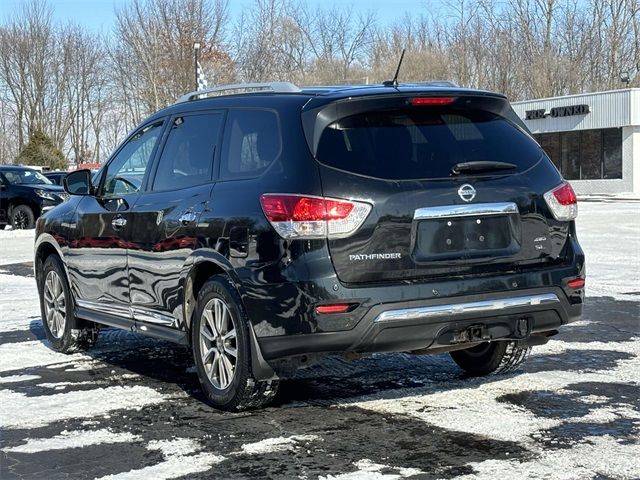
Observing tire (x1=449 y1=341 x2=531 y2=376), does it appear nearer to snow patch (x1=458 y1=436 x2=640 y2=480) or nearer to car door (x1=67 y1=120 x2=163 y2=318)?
snow patch (x1=458 y1=436 x2=640 y2=480)

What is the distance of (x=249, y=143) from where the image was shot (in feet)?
19.7

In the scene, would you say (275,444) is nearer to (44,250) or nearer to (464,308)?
(464,308)

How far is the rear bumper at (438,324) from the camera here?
530cm

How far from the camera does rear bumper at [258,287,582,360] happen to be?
5.30m

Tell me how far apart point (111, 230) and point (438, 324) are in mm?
2830

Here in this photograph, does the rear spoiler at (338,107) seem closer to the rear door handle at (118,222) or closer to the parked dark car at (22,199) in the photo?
the rear door handle at (118,222)

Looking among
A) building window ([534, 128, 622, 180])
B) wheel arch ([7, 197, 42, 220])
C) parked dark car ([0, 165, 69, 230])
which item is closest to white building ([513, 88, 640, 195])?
building window ([534, 128, 622, 180])

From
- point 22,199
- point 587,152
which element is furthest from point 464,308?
point 587,152

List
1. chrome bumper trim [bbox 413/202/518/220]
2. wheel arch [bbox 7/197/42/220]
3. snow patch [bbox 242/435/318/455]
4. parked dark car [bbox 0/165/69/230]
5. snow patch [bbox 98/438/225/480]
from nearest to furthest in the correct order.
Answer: snow patch [bbox 98/438/225/480], snow patch [bbox 242/435/318/455], chrome bumper trim [bbox 413/202/518/220], parked dark car [bbox 0/165/69/230], wheel arch [bbox 7/197/42/220]

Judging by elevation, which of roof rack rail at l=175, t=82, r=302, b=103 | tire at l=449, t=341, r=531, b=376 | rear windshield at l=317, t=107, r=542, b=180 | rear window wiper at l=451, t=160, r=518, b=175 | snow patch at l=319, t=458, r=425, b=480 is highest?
roof rack rail at l=175, t=82, r=302, b=103

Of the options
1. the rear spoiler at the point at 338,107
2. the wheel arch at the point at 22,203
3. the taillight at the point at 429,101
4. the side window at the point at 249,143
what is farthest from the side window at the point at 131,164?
the wheel arch at the point at 22,203

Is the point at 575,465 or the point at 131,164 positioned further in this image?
the point at 131,164

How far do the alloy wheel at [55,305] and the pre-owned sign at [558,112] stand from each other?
44280 mm

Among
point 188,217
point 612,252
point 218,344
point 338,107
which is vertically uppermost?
point 338,107
